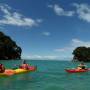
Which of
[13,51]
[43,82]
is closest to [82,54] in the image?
[13,51]

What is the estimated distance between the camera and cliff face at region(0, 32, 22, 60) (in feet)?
488

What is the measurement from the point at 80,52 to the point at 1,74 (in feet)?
458

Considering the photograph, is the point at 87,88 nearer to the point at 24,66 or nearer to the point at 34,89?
the point at 34,89

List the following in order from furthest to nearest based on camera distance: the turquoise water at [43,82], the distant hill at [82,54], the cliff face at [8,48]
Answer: the distant hill at [82,54], the cliff face at [8,48], the turquoise water at [43,82]

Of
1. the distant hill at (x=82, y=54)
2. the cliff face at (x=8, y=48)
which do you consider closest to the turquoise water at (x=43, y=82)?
the cliff face at (x=8, y=48)

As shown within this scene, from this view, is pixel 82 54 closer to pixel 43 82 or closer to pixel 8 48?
pixel 8 48

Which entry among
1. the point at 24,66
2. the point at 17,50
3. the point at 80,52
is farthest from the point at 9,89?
the point at 80,52

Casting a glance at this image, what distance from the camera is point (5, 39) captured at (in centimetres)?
15550

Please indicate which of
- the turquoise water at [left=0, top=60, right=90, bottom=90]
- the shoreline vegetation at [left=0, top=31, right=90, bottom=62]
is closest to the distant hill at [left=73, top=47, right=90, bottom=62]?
the shoreline vegetation at [left=0, top=31, right=90, bottom=62]

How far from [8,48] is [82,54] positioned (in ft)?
158

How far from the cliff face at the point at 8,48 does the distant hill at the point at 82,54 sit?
3578 centimetres

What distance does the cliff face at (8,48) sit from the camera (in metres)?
149

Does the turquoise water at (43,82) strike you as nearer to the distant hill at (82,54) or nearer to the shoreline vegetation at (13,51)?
the shoreline vegetation at (13,51)

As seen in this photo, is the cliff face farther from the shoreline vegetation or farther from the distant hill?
the distant hill
